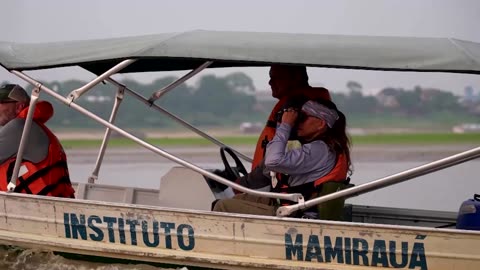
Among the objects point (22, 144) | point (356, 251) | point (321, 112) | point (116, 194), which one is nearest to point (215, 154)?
point (116, 194)

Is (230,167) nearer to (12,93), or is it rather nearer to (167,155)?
(167,155)

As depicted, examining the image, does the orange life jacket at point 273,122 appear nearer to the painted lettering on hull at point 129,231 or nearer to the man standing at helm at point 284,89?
the man standing at helm at point 284,89

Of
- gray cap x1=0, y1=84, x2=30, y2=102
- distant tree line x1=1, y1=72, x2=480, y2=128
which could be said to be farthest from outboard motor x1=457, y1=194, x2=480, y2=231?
distant tree line x1=1, y1=72, x2=480, y2=128

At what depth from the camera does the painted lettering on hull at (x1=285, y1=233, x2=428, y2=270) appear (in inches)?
239

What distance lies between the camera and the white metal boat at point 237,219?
6020 mm

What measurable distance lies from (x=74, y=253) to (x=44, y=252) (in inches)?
9.8

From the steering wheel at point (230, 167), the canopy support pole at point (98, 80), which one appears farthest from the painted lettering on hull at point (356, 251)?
the canopy support pole at point (98, 80)

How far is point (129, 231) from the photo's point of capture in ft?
21.3

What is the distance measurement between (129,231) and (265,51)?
1.42m

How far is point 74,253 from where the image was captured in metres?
6.66

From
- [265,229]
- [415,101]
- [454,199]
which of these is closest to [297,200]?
[265,229]

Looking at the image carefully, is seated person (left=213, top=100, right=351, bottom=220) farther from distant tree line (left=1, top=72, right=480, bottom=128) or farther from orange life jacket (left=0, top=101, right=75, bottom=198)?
distant tree line (left=1, top=72, right=480, bottom=128)

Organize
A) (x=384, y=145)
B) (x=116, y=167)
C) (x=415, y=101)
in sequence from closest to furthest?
1. (x=116, y=167)
2. (x=384, y=145)
3. (x=415, y=101)

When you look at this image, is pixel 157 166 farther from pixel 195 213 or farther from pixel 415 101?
pixel 415 101
